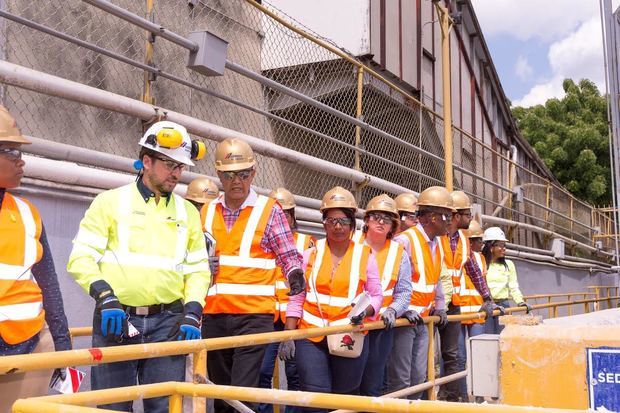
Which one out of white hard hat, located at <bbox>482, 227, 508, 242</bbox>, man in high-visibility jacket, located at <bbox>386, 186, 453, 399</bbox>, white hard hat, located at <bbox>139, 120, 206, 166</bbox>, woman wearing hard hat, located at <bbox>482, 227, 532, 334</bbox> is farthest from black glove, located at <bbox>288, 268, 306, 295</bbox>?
white hard hat, located at <bbox>482, 227, 508, 242</bbox>

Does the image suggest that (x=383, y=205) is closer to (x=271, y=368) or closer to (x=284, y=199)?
(x=284, y=199)

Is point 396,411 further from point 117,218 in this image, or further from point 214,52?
point 214,52

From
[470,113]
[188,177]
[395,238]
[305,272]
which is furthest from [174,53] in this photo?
[470,113]

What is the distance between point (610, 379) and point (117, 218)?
2375 millimetres

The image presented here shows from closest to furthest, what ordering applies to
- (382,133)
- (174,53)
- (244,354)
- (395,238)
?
(244,354)
(395,238)
(174,53)
(382,133)

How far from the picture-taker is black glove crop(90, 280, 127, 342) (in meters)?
3.31

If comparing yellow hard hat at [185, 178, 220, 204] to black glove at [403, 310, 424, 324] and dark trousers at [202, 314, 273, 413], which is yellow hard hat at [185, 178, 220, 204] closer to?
dark trousers at [202, 314, 273, 413]

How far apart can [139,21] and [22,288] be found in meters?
3.39

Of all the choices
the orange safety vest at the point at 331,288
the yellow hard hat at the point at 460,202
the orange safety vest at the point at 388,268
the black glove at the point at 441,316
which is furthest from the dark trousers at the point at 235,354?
the yellow hard hat at the point at 460,202

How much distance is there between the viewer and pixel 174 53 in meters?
7.32

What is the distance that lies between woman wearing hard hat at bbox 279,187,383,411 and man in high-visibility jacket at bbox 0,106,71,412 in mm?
1717

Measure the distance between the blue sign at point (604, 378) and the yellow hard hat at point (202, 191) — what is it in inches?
144

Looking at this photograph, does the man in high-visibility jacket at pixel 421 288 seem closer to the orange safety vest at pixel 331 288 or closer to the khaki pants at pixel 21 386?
the orange safety vest at pixel 331 288

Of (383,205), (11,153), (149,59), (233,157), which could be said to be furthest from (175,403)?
(149,59)
